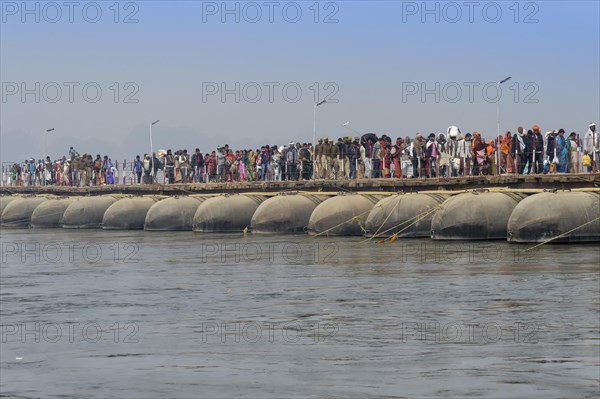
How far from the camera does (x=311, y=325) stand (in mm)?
18781

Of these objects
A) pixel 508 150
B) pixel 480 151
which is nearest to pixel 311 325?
pixel 508 150

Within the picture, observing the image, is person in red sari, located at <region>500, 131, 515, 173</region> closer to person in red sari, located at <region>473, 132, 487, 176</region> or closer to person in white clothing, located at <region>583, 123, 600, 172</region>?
person in red sari, located at <region>473, 132, 487, 176</region>

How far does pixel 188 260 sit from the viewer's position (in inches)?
1282

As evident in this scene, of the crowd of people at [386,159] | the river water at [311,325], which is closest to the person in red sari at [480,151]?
the crowd of people at [386,159]

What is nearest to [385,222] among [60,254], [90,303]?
[60,254]

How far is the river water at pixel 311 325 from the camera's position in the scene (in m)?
14.2

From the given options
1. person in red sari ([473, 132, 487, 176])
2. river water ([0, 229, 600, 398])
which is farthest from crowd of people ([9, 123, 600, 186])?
river water ([0, 229, 600, 398])

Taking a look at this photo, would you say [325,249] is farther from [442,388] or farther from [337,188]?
[442,388]

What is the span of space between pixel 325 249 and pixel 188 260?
4.37 m

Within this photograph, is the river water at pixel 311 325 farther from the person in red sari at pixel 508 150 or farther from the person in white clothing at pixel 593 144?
the person in red sari at pixel 508 150

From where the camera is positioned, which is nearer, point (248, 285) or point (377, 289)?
point (377, 289)

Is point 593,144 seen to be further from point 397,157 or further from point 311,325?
point 311,325

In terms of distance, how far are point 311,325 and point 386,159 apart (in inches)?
989

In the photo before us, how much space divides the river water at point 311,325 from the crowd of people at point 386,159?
17.8ft
